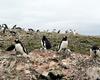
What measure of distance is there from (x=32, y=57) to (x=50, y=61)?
50.5 inches

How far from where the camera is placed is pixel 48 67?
28.7 m

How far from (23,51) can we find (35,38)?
13762mm

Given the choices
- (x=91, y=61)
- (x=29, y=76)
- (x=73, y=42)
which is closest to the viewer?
(x=29, y=76)

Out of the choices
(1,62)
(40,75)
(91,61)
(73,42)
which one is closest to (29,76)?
(40,75)

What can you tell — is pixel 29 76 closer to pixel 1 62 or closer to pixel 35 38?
pixel 1 62

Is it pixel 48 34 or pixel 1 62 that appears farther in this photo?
pixel 48 34

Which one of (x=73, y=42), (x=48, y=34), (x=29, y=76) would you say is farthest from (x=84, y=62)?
(x=48, y=34)

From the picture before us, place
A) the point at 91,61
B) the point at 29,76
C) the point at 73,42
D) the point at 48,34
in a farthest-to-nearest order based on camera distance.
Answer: the point at 48,34
the point at 73,42
the point at 91,61
the point at 29,76

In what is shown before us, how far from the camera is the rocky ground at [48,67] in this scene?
27.8m

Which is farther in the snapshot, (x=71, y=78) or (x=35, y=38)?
(x=35, y=38)

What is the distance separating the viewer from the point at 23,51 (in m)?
30.9

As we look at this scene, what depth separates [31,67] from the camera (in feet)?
93.6

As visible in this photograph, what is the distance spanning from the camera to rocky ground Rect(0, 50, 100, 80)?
27.8 m

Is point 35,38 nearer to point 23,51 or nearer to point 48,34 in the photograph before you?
point 48,34
